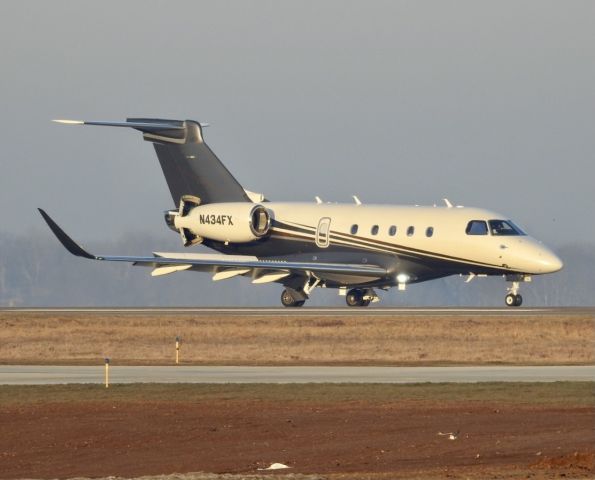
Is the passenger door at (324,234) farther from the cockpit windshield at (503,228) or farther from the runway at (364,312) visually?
the cockpit windshield at (503,228)

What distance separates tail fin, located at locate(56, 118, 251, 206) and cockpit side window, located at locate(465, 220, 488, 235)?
10.5 meters

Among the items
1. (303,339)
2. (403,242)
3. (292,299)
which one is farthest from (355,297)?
(303,339)

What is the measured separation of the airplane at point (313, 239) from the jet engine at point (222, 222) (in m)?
0.04

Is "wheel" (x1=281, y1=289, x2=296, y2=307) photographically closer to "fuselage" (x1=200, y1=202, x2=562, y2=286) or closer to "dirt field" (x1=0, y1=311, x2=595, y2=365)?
"fuselage" (x1=200, y1=202, x2=562, y2=286)

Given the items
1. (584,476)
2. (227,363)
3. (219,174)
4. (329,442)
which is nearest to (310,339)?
(227,363)

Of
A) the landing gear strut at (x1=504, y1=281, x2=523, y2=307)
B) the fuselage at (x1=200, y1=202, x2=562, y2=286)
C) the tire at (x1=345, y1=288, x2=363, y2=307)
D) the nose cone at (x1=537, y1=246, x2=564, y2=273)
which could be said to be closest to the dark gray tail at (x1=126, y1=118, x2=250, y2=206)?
the fuselage at (x1=200, y1=202, x2=562, y2=286)

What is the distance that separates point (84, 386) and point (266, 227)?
24481 mm

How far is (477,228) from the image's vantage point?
5091cm

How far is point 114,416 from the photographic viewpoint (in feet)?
87.8

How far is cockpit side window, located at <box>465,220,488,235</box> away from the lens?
50812 mm

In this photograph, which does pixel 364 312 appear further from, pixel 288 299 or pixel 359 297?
pixel 288 299

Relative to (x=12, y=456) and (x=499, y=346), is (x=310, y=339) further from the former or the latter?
(x=12, y=456)

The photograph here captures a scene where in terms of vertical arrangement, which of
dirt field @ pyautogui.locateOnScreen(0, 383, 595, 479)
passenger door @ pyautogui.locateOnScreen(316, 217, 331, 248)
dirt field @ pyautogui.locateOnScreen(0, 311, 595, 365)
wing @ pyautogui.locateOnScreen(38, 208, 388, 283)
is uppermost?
passenger door @ pyautogui.locateOnScreen(316, 217, 331, 248)

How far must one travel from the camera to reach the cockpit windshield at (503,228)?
50744mm
